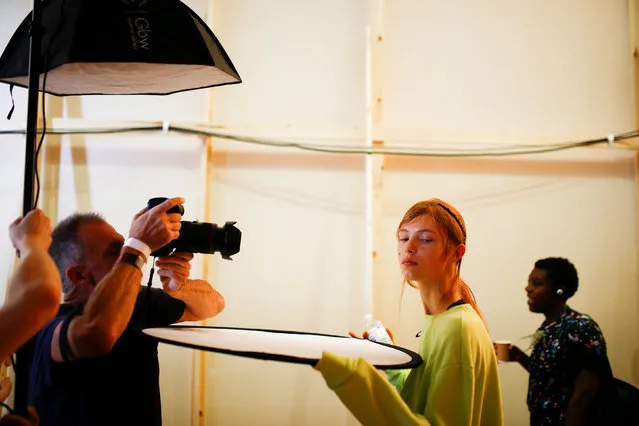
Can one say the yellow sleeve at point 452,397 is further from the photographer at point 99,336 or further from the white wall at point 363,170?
the white wall at point 363,170

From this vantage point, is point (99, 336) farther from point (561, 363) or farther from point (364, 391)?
point (561, 363)

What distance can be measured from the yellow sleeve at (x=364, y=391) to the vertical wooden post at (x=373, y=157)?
1724 millimetres

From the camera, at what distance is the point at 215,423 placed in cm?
296

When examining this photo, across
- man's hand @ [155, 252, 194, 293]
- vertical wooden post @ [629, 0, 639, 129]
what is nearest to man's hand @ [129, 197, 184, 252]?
man's hand @ [155, 252, 194, 293]

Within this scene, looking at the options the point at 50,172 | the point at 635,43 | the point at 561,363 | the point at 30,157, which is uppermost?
the point at 635,43

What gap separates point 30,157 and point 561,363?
211cm

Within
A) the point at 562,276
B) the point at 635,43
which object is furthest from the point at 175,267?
the point at 635,43

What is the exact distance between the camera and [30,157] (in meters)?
1.06

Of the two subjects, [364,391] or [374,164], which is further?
[374,164]

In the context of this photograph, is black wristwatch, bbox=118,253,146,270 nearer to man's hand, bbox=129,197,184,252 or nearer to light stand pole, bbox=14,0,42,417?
man's hand, bbox=129,197,184,252

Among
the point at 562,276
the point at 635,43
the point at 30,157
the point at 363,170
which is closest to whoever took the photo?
the point at 30,157

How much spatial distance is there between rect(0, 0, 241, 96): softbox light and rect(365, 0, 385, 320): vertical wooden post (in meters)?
1.57

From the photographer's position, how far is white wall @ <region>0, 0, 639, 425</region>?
119 inches

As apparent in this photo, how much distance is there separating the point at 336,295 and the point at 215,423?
880 mm
